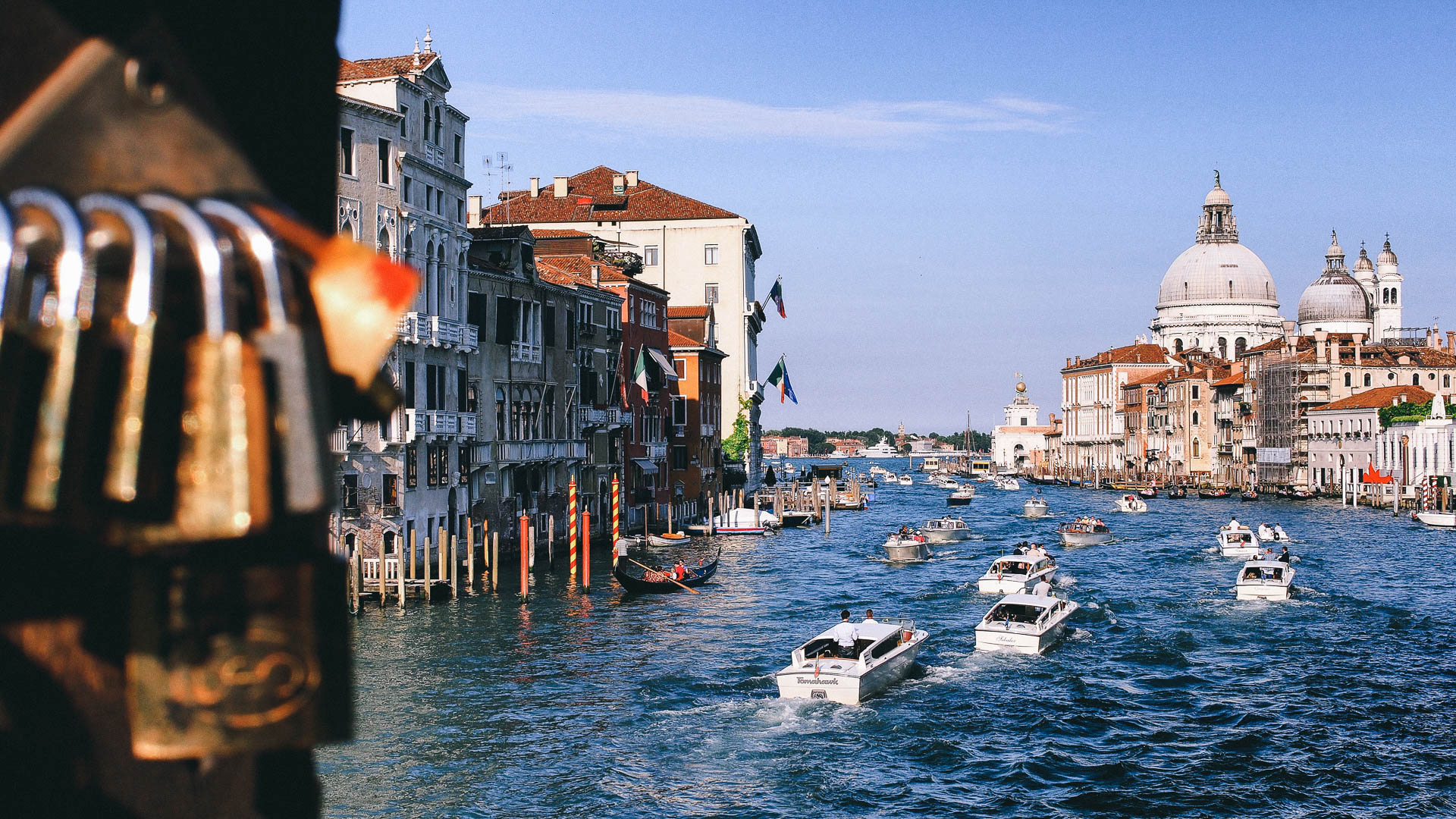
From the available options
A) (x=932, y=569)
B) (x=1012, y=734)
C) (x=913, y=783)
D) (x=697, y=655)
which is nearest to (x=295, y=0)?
(x=913, y=783)

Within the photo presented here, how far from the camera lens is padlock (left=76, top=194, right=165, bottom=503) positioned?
148 centimetres

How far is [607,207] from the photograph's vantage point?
77750 mm

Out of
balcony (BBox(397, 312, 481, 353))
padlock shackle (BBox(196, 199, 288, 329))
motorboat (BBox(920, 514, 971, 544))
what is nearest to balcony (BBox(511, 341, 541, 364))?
balcony (BBox(397, 312, 481, 353))

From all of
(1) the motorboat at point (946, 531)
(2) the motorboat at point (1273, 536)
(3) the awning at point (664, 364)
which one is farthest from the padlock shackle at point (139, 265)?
(1) the motorboat at point (946, 531)

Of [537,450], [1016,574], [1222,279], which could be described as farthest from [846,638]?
[1222,279]

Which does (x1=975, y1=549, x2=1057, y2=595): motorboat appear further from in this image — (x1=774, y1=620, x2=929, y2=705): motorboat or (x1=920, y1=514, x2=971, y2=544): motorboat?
(x1=920, y1=514, x2=971, y2=544): motorboat

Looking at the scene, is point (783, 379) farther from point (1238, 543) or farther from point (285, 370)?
point (285, 370)

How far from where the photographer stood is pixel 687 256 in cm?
7775

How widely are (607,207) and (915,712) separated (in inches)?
2303

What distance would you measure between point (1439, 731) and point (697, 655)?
13.6 meters

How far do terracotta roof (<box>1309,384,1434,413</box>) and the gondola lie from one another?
6779cm

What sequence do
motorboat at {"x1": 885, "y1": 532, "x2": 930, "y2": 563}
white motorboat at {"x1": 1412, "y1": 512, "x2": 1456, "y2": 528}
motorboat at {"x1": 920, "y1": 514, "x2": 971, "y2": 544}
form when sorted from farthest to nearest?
white motorboat at {"x1": 1412, "y1": 512, "x2": 1456, "y2": 528}
motorboat at {"x1": 920, "y1": 514, "x2": 971, "y2": 544}
motorboat at {"x1": 885, "y1": 532, "x2": 930, "y2": 563}

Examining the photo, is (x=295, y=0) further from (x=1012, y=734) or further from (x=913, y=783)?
(x=1012, y=734)

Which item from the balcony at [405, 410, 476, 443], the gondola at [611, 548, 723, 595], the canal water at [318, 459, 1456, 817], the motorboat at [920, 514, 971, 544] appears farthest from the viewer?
the motorboat at [920, 514, 971, 544]
